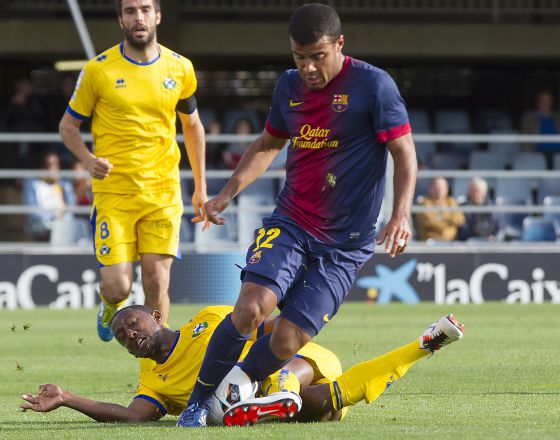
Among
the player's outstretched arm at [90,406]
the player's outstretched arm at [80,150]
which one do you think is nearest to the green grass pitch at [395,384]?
the player's outstretched arm at [90,406]

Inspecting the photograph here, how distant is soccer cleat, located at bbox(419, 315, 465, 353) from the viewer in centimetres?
632

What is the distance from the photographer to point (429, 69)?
22453 mm

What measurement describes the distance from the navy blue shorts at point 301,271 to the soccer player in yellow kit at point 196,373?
1.14 feet

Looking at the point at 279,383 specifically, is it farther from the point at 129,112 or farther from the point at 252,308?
the point at 129,112

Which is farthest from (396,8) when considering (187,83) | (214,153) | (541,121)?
(187,83)

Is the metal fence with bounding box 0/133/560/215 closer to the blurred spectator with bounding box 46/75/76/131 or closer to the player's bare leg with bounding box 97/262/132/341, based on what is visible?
the blurred spectator with bounding box 46/75/76/131

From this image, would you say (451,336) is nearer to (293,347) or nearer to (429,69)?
(293,347)

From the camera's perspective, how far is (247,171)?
678cm

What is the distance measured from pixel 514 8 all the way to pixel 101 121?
1331 cm

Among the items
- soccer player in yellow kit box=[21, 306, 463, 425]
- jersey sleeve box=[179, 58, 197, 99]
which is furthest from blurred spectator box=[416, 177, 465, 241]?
soccer player in yellow kit box=[21, 306, 463, 425]

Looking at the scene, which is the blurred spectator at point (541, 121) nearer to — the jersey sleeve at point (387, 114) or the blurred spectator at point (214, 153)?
the blurred spectator at point (214, 153)

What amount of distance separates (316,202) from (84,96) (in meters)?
2.90

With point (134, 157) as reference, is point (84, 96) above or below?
above

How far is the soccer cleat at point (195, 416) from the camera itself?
623 centimetres
